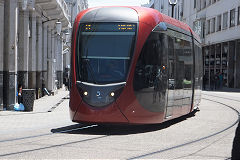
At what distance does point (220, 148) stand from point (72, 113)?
3858 mm

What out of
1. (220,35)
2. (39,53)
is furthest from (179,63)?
(220,35)

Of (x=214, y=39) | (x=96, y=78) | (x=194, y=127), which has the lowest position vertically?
(x=194, y=127)

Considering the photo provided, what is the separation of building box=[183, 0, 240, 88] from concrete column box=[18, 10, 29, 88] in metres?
26.4

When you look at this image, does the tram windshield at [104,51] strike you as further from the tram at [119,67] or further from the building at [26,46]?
the building at [26,46]

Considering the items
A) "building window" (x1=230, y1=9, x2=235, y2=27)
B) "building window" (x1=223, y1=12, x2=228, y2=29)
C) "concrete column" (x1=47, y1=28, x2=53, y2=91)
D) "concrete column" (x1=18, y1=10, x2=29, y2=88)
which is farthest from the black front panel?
"building window" (x1=223, y1=12, x2=228, y2=29)

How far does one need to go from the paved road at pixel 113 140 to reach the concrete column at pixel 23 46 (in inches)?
364

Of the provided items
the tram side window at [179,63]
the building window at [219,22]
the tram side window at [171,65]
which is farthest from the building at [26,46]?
the building window at [219,22]

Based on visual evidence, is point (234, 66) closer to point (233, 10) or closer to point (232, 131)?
point (233, 10)

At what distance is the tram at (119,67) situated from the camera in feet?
37.8

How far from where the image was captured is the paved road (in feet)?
27.7

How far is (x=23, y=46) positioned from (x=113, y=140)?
48.6 feet

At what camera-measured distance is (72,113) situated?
12.0 metres

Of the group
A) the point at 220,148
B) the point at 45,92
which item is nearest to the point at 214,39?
the point at 45,92

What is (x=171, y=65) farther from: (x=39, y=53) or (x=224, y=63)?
(x=224, y=63)
